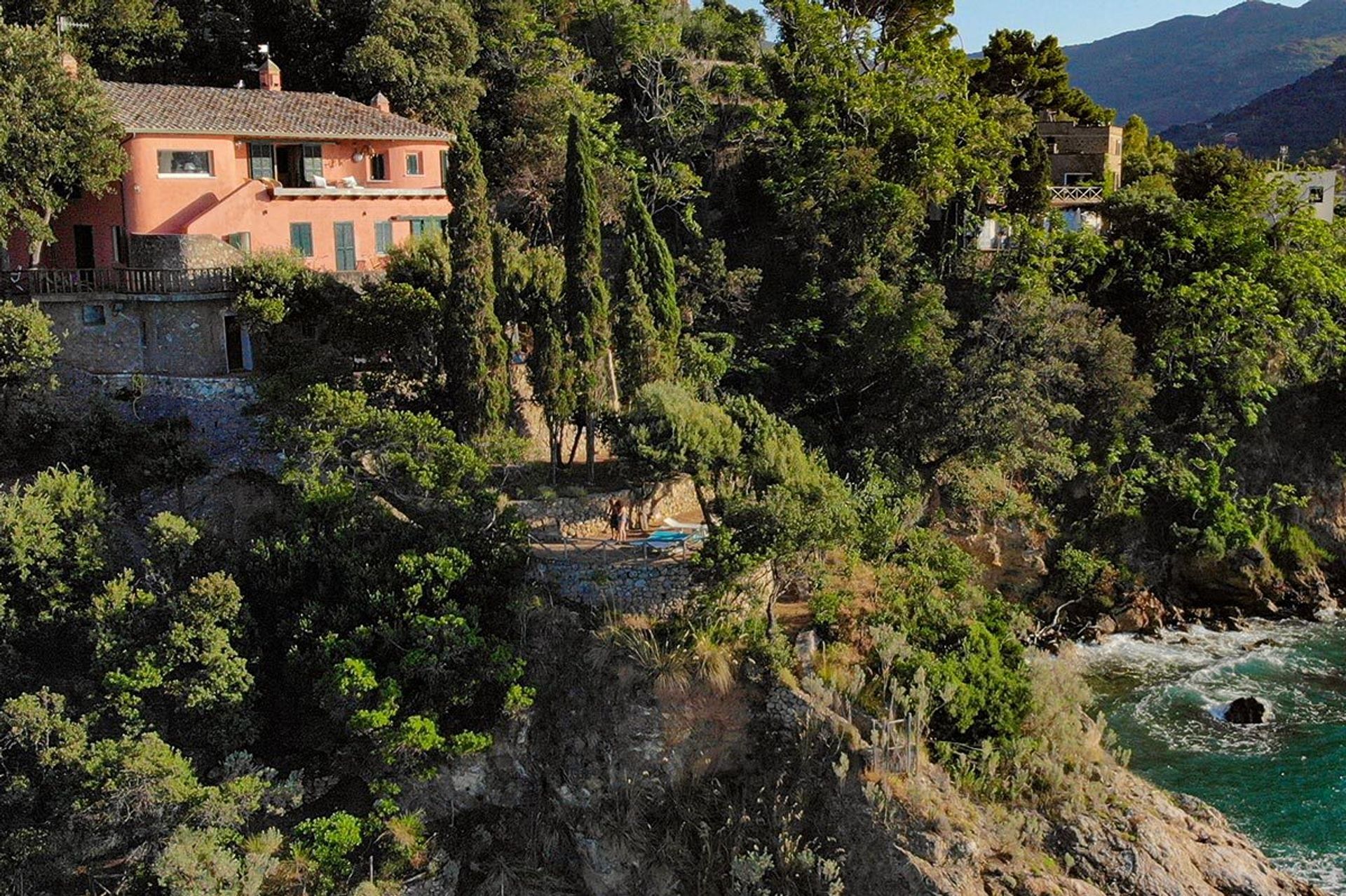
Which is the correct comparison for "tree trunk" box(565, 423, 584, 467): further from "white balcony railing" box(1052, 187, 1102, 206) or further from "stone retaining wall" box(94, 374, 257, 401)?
"white balcony railing" box(1052, 187, 1102, 206)

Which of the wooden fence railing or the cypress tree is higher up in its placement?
the wooden fence railing

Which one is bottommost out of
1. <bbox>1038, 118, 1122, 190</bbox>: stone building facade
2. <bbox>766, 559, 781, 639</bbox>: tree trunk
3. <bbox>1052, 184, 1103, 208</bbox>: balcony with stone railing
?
<bbox>766, 559, 781, 639</bbox>: tree trunk

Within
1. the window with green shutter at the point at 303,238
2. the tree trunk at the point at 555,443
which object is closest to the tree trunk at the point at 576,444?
the tree trunk at the point at 555,443

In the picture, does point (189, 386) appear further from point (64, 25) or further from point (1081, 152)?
point (1081, 152)

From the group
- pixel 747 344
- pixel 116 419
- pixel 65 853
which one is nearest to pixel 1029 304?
pixel 747 344

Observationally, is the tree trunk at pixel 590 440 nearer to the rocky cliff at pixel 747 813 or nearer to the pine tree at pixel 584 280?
the pine tree at pixel 584 280

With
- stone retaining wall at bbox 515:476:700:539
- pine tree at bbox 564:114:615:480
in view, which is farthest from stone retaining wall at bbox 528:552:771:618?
pine tree at bbox 564:114:615:480
